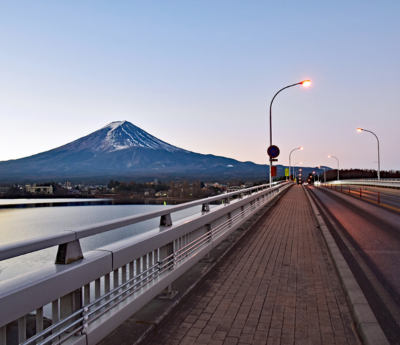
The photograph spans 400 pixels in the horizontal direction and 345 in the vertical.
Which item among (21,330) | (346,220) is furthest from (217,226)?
(346,220)

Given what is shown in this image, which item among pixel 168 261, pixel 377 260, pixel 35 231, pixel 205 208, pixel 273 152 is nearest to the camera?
pixel 168 261

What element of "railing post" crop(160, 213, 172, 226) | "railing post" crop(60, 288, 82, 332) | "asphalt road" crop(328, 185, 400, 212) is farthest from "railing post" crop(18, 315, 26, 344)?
"asphalt road" crop(328, 185, 400, 212)

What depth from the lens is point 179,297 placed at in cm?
447

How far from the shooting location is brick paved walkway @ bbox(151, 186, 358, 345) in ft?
11.9

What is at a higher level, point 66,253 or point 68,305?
point 66,253

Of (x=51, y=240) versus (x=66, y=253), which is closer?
(x=51, y=240)

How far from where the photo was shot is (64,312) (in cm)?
277

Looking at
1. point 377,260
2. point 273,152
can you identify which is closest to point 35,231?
point 377,260

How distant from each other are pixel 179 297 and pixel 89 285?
1.75 meters

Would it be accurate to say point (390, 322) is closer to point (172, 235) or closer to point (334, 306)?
point (334, 306)

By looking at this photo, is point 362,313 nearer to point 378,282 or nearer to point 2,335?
point 378,282

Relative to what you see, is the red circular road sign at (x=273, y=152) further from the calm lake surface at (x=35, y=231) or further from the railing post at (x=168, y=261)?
the railing post at (x=168, y=261)

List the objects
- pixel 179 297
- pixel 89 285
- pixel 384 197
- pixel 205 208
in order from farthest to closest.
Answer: pixel 384 197, pixel 205 208, pixel 179 297, pixel 89 285

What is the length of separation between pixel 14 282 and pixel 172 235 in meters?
2.61
